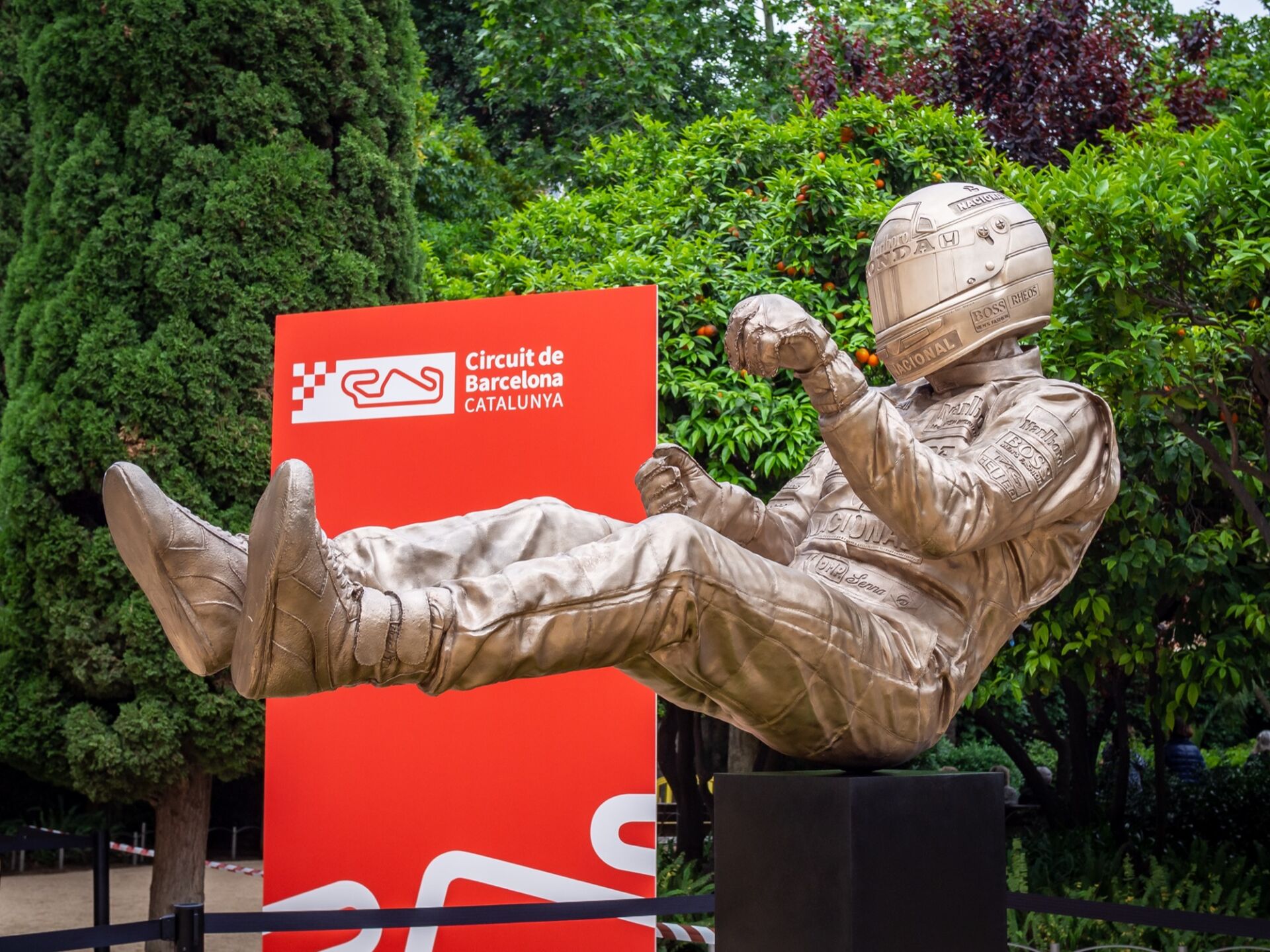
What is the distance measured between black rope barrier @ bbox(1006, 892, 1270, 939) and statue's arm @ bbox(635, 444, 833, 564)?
41.4 inches

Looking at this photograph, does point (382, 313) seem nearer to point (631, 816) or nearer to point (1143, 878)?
point (631, 816)

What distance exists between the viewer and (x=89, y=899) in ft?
26.7

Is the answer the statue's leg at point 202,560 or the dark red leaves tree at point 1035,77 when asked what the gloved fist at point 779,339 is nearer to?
the statue's leg at point 202,560

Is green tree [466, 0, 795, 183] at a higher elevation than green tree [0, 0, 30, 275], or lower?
higher

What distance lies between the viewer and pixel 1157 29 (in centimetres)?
1137

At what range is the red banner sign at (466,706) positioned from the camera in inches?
170

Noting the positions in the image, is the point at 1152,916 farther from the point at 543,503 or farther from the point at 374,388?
the point at 374,388

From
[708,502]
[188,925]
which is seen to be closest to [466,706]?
[188,925]

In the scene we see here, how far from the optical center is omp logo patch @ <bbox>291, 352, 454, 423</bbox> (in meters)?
4.64

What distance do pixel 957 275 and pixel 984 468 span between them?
53cm

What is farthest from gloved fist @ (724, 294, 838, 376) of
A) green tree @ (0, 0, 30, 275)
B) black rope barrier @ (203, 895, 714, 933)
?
green tree @ (0, 0, 30, 275)

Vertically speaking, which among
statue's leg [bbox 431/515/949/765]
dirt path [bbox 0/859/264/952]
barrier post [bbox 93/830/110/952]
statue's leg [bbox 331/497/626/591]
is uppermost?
statue's leg [bbox 331/497/626/591]

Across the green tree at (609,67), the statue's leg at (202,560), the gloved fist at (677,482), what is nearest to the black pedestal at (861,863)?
the gloved fist at (677,482)

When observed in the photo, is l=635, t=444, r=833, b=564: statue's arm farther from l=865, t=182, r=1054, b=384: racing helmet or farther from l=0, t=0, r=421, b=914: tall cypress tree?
l=0, t=0, r=421, b=914: tall cypress tree
